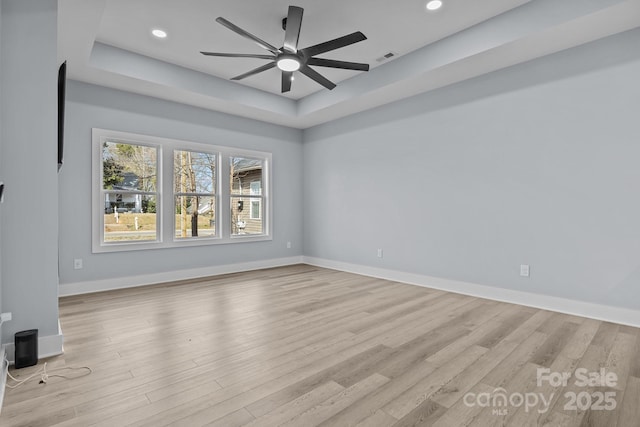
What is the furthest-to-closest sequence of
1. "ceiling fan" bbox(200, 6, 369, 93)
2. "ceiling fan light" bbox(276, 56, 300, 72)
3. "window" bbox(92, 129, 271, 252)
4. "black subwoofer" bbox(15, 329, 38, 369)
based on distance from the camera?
"window" bbox(92, 129, 271, 252) → "ceiling fan light" bbox(276, 56, 300, 72) → "ceiling fan" bbox(200, 6, 369, 93) → "black subwoofer" bbox(15, 329, 38, 369)

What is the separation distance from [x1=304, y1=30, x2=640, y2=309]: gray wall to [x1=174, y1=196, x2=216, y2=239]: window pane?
2502mm

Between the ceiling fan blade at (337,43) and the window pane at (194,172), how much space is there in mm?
3032

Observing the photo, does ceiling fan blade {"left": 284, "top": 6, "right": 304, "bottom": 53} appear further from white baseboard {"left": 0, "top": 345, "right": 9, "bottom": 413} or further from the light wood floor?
white baseboard {"left": 0, "top": 345, "right": 9, "bottom": 413}

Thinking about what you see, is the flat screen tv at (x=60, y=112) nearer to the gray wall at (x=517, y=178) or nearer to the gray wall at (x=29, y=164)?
the gray wall at (x=29, y=164)

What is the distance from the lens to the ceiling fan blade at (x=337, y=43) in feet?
9.37

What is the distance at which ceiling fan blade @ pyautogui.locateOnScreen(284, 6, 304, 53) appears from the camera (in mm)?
2680

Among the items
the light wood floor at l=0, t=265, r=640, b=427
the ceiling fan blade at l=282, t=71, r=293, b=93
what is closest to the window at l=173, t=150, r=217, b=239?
the light wood floor at l=0, t=265, r=640, b=427

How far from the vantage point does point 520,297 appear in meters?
3.80

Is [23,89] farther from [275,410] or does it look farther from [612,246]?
[612,246]

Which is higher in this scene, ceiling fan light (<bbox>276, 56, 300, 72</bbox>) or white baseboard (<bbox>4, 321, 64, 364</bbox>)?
ceiling fan light (<bbox>276, 56, 300, 72</bbox>)

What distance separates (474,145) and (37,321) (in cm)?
481

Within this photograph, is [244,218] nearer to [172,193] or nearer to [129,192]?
[172,193]

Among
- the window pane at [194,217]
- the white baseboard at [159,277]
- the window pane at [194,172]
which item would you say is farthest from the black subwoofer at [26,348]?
the window pane at [194,172]

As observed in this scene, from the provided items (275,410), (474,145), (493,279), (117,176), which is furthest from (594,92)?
(117,176)
